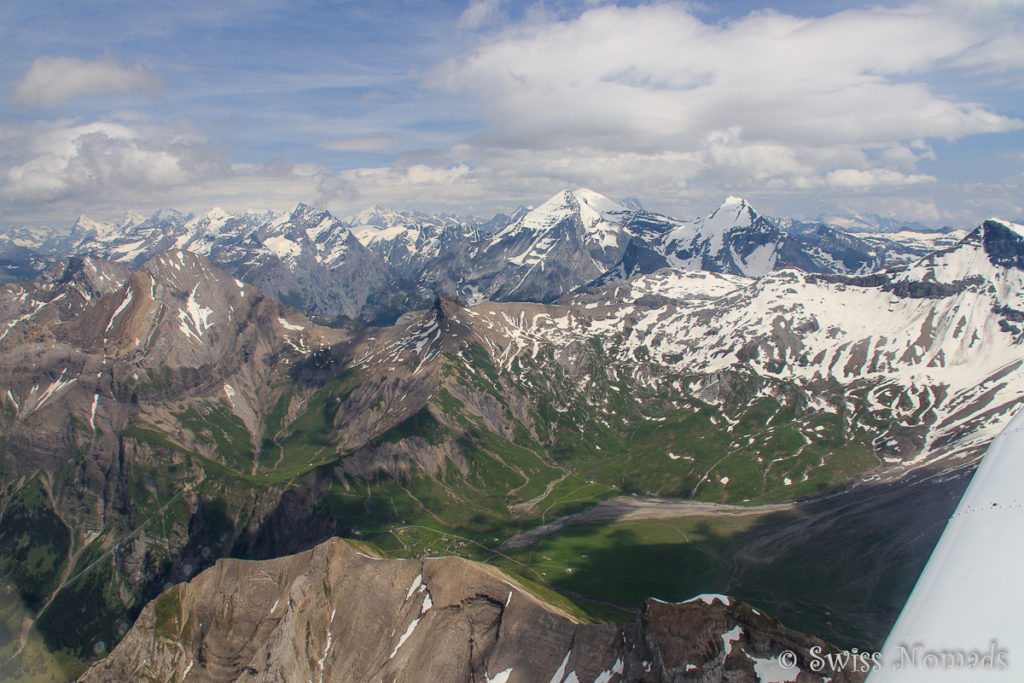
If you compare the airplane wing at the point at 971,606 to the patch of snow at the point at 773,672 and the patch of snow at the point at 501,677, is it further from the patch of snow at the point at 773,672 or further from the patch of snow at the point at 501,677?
the patch of snow at the point at 501,677

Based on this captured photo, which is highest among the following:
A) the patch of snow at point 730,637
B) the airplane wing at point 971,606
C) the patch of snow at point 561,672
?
the airplane wing at point 971,606

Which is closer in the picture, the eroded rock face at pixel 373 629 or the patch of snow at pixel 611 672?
the patch of snow at pixel 611 672

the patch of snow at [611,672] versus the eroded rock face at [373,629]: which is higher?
the patch of snow at [611,672]

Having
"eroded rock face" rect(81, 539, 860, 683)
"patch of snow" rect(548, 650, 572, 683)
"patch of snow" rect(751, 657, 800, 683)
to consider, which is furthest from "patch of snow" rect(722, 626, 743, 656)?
"patch of snow" rect(548, 650, 572, 683)

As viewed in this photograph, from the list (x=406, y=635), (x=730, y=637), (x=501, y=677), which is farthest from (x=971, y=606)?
(x=406, y=635)

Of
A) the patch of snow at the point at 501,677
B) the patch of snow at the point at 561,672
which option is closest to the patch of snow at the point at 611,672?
the patch of snow at the point at 561,672

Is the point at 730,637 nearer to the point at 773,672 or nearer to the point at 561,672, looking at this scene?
the point at 773,672

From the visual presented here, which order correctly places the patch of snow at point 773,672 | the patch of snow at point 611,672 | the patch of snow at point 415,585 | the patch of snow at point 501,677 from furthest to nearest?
the patch of snow at point 415,585 → the patch of snow at point 501,677 → the patch of snow at point 611,672 → the patch of snow at point 773,672

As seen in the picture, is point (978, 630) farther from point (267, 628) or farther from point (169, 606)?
point (169, 606)

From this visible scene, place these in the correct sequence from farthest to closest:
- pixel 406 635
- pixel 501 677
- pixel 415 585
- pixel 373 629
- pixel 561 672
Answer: pixel 415 585 < pixel 373 629 < pixel 406 635 < pixel 501 677 < pixel 561 672

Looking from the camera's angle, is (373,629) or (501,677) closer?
(501,677)
